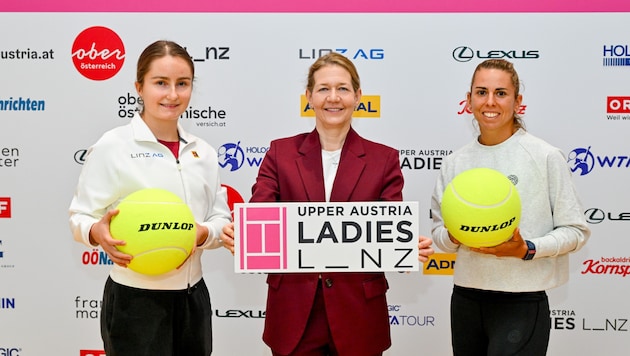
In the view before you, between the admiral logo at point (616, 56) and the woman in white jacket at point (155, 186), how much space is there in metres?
2.16

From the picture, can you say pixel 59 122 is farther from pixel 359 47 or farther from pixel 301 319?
pixel 301 319

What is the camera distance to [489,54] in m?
2.95

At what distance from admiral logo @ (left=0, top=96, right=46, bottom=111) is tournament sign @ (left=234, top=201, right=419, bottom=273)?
1835 mm

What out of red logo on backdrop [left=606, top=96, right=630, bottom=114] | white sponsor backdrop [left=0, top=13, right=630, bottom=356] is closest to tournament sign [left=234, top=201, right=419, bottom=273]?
white sponsor backdrop [left=0, top=13, right=630, bottom=356]

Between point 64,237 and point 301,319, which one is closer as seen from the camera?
point 301,319

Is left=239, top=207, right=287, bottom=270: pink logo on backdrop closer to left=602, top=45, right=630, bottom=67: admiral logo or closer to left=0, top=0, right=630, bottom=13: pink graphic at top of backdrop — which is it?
left=0, top=0, right=630, bottom=13: pink graphic at top of backdrop

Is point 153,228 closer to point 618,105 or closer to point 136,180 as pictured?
point 136,180

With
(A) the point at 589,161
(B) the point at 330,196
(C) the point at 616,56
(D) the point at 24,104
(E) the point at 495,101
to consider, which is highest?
(C) the point at 616,56

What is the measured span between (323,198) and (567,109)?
1721 mm

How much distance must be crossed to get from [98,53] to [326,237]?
1901 millimetres

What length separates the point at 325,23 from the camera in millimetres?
2973

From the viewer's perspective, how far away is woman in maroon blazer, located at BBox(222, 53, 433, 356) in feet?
6.05

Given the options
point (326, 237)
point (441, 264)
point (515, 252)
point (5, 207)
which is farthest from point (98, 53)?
point (515, 252)

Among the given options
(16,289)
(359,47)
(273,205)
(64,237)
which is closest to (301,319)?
(273,205)
